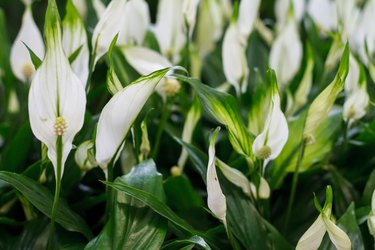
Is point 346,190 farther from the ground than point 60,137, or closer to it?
closer to it

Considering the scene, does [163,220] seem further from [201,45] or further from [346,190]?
[201,45]

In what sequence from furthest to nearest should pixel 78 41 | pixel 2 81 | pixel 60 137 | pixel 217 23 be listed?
A: pixel 217 23 < pixel 2 81 < pixel 78 41 < pixel 60 137

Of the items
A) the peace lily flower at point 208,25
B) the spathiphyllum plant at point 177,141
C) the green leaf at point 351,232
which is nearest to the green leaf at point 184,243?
the spathiphyllum plant at point 177,141

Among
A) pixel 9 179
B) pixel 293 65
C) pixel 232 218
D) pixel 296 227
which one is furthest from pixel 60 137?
pixel 293 65

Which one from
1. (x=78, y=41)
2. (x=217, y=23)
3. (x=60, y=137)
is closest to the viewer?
(x=60, y=137)

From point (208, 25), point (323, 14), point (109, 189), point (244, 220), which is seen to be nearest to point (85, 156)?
point (109, 189)

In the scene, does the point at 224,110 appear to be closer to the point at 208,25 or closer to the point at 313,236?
the point at 313,236

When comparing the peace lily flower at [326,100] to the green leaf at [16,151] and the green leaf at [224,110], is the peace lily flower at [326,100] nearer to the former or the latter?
the green leaf at [224,110]
